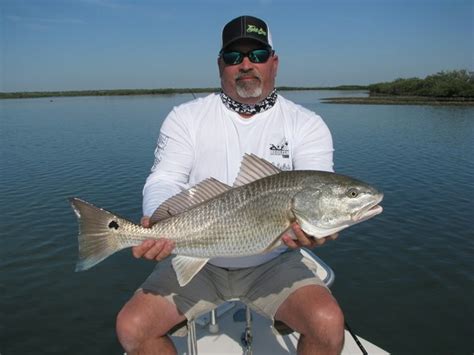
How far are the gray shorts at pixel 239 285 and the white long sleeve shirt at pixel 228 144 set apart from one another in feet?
0.33

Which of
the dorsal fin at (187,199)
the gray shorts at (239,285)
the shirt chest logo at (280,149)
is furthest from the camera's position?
the shirt chest logo at (280,149)

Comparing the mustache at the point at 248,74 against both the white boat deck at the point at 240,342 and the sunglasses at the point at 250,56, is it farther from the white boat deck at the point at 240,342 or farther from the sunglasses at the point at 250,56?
the white boat deck at the point at 240,342

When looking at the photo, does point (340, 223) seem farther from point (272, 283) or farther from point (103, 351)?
point (103, 351)

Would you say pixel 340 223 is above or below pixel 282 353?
above

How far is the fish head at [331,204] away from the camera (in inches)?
125

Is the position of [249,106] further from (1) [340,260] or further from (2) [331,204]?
(1) [340,260]

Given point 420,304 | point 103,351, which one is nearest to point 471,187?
point 420,304

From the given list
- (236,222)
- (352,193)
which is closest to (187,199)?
(236,222)

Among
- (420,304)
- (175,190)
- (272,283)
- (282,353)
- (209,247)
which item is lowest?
(420,304)

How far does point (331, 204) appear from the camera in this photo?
321 cm

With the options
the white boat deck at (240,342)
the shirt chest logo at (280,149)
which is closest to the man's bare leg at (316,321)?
the white boat deck at (240,342)

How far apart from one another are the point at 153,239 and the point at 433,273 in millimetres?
8199

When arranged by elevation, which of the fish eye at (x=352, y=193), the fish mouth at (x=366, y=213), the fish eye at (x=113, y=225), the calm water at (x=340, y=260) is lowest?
the calm water at (x=340, y=260)

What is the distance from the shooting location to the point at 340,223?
3.23 metres
